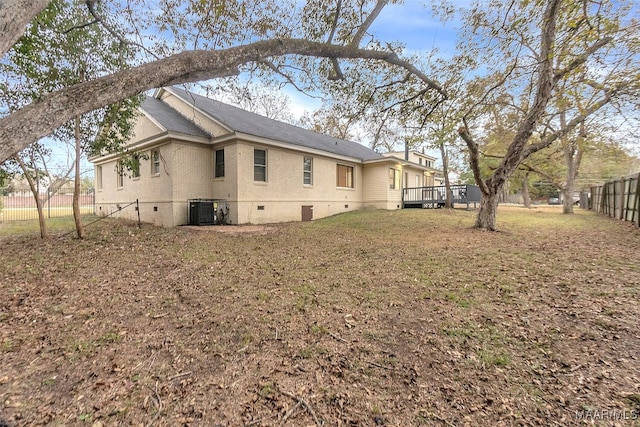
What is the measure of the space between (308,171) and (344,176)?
3.22 meters

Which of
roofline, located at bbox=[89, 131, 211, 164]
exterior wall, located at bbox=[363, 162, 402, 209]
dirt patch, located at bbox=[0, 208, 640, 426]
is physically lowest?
dirt patch, located at bbox=[0, 208, 640, 426]

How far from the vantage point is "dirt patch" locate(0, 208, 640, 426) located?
1873 millimetres

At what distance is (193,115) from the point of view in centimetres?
1272

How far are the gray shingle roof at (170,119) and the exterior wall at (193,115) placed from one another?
0.19m

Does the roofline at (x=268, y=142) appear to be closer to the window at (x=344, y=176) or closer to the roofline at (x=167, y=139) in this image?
the roofline at (x=167, y=139)

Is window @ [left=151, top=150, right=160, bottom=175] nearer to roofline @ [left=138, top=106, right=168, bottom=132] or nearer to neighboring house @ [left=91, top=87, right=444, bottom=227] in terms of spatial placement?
neighboring house @ [left=91, top=87, right=444, bottom=227]

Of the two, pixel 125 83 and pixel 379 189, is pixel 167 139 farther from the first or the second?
pixel 379 189

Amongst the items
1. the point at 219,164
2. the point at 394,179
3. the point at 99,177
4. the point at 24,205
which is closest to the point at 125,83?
the point at 219,164

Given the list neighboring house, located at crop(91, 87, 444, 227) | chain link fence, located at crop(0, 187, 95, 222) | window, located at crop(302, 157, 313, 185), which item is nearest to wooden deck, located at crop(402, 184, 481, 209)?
neighboring house, located at crop(91, 87, 444, 227)

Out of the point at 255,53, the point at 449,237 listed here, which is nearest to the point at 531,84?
the point at 449,237

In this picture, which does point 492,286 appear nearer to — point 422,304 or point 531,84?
point 422,304

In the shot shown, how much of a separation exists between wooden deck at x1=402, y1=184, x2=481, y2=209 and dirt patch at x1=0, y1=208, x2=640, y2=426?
12.8 meters

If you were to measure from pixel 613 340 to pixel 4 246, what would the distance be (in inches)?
A: 449

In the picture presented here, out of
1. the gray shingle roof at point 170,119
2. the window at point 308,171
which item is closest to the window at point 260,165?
the gray shingle roof at point 170,119
